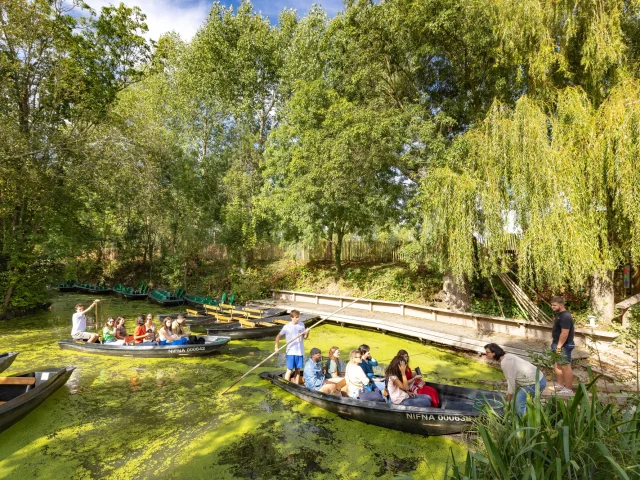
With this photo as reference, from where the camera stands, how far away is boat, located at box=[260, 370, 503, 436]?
16.7 ft

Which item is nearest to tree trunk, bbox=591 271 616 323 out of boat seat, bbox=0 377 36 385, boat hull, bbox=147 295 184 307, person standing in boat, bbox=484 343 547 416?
→ person standing in boat, bbox=484 343 547 416

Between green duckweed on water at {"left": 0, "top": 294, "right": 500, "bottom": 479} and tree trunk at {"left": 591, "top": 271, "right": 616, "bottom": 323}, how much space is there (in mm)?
3969

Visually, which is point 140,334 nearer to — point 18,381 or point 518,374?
point 18,381


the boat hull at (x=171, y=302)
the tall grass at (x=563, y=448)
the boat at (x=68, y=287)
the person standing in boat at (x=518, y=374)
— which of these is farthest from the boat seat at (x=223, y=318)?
the boat at (x=68, y=287)

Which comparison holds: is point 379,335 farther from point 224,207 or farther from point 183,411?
point 224,207

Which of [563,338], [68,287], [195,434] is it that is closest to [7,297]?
[68,287]

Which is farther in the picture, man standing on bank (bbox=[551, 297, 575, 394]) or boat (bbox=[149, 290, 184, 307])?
boat (bbox=[149, 290, 184, 307])

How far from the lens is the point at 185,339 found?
992 cm

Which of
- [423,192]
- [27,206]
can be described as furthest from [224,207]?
[423,192]

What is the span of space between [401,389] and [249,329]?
7.57 meters

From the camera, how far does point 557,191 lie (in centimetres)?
845

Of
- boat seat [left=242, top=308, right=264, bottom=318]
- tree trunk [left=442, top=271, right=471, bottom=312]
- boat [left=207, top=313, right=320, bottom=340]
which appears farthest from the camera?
boat seat [left=242, top=308, right=264, bottom=318]

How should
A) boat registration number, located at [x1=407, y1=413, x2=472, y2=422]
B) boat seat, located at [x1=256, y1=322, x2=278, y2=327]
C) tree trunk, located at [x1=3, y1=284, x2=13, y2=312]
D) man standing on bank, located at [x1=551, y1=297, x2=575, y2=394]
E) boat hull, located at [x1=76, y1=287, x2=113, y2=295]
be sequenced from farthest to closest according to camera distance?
boat hull, located at [x1=76, y1=287, x2=113, y2=295] → tree trunk, located at [x1=3, y1=284, x2=13, y2=312] → boat seat, located at [x1=256, y1=322, x2=278, y2=327] → man standing on bank, located at [x1=551, y1=297, x2=575, y2=394] → boat registration number, located at [x1=407, y1=413, x2=472, y2=422]

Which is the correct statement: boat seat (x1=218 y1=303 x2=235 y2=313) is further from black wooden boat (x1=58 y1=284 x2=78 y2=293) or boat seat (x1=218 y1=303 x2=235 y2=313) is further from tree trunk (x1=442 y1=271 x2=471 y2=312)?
black wooden boat (x1=58 y1=284 x2=78 y2=293)
